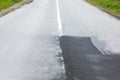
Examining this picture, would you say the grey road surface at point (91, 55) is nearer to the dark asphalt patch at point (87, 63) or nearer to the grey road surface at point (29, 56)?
the dark asphalt patch at point (87, 63)

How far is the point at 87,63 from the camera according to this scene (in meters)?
→ 10.8

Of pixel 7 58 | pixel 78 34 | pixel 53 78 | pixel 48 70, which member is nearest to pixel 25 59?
pixel 7 58

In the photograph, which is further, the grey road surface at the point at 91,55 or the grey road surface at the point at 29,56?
the grey road surface at the point at 91,55

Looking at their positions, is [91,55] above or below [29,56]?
below

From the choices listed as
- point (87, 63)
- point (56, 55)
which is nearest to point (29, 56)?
point (56, 55)

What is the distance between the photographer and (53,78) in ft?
29.2

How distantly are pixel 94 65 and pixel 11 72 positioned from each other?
2.43 meters

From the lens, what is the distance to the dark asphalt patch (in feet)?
30.2

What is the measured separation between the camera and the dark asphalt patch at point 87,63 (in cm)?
921

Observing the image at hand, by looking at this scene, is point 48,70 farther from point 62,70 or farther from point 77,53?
point 77,53

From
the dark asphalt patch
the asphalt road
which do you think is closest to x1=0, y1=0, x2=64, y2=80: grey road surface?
the asphalt road

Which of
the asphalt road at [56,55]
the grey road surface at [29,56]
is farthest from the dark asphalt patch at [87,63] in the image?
the grey road surface at [29,56]

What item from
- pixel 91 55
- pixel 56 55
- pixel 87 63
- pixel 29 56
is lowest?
pixel 91 55

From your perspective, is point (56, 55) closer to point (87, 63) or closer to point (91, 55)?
point (91, 55)
